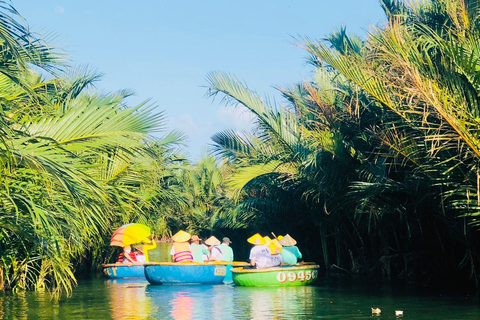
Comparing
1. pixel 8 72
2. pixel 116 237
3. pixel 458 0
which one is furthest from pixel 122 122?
pixel 116 237

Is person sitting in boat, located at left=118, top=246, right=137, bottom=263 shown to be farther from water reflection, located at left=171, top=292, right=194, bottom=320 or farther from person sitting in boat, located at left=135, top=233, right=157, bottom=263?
water reflection, located at left=171, top=292, right=194, bottom=320

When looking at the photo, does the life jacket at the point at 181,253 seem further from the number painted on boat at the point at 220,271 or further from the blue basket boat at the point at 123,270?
the blue basket boat at the point at 123,270

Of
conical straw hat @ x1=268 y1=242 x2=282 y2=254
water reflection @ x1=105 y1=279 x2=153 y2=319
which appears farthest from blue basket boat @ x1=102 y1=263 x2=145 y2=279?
conical straw hat @ x1=268 y1=242 x2=282 y2=254

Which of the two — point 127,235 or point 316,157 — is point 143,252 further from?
point 316,157

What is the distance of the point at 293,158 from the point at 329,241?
A: 5686 millimetres

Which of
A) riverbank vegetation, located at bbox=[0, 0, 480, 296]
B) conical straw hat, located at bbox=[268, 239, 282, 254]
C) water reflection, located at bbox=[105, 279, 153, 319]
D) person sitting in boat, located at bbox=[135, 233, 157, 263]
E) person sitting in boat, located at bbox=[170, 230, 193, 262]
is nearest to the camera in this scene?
riverbank vegetation, located at bbox=[0, 0, 480, 296]

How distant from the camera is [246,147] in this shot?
18.8 m

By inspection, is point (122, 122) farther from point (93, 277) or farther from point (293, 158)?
point (93, 277)

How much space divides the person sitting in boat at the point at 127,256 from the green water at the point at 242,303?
4001mm

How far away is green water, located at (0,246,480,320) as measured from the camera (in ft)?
37.2

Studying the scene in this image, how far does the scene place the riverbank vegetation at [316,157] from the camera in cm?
890

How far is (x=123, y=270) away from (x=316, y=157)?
753 centimetres

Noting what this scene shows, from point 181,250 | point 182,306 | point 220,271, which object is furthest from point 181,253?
point 182,306

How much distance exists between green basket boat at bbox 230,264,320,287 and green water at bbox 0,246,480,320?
226 mm
